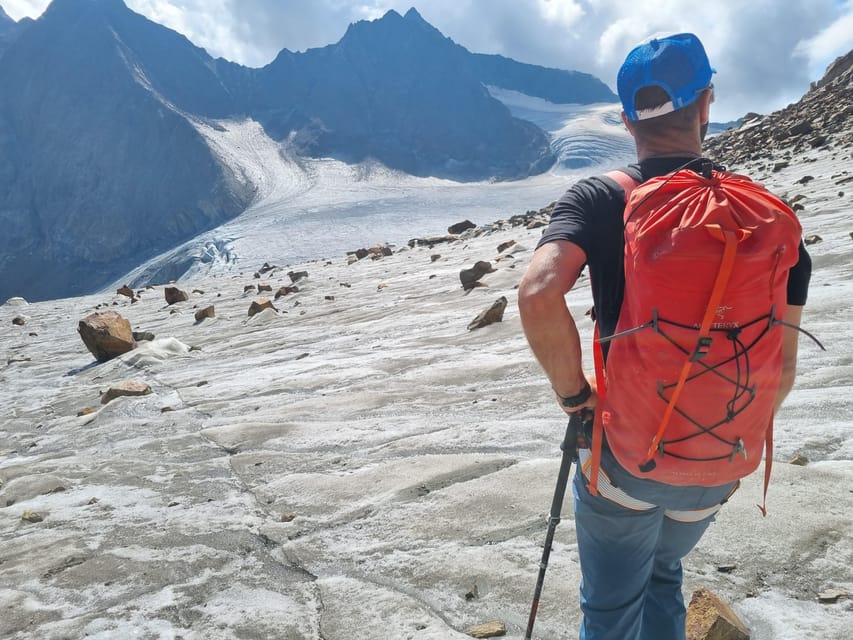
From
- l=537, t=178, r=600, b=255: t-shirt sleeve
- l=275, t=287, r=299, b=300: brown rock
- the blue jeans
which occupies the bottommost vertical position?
the blue jeans

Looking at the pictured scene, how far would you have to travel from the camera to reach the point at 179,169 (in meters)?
80.4

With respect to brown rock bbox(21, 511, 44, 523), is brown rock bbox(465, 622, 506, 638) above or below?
below

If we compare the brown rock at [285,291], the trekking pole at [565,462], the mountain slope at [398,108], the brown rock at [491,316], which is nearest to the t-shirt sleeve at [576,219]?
the trekking pole at [565,462]

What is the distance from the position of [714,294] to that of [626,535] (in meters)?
0.73

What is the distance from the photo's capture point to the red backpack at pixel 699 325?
1.33 metres

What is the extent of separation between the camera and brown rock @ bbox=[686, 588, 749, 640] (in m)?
2.03

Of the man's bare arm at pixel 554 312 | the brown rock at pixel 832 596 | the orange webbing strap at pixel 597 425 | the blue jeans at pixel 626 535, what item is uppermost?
the man's bare arm at pixel 554 312

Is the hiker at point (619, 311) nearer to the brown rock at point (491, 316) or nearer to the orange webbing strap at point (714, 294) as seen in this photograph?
the orange webbing strap at point (714, 294)

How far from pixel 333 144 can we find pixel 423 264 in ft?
261

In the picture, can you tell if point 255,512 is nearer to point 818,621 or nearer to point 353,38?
point 818,621

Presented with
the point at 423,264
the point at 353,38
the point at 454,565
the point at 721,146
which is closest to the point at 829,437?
the point at 454,565

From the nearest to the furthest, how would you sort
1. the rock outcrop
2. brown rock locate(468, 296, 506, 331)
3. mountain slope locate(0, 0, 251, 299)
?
brown rock locate(468, 296, 506, 331) → the rock outcrop → mountain slope locate(0, 0, 251, 299)

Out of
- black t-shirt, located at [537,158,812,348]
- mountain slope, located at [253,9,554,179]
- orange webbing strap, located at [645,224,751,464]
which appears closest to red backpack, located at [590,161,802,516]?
orange webbing strap, located at [645,224,751,464]

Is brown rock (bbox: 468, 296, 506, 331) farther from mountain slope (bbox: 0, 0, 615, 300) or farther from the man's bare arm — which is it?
mountain slope (bbox: 0, 0, 615, 300)
